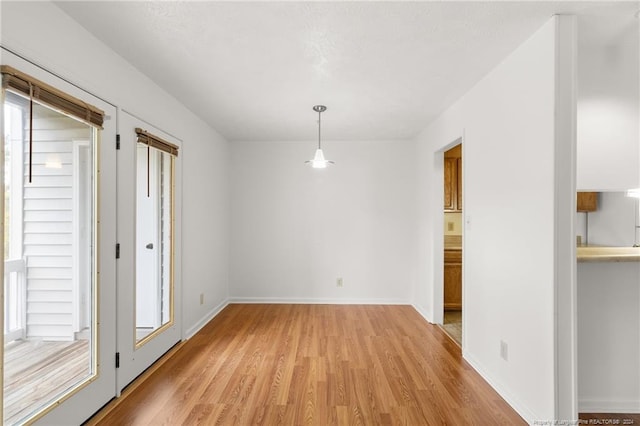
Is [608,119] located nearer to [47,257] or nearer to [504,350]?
[504,350]

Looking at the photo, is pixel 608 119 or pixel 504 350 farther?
pixel 504 350

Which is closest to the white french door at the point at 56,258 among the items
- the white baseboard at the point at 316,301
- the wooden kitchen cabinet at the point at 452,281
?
the white baseboard at the point at 316,301

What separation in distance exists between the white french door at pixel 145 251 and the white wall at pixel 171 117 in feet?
0.61

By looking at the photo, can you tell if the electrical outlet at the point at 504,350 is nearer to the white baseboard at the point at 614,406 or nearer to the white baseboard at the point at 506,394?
the white baseboard at the point at 506,394

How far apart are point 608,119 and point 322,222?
3.62 meters

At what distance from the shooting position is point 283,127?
173 inches

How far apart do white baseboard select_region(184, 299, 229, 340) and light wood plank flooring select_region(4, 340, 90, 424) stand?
154 cm

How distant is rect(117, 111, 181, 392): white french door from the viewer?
249cm

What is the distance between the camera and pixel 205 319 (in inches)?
163

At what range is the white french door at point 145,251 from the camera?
2488mm

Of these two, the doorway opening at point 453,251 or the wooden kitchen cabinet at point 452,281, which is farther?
the wooden kitchen cabinet at point 452,281

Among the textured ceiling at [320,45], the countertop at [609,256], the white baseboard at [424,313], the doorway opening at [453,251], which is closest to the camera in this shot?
the textured ceiling at [320,45]

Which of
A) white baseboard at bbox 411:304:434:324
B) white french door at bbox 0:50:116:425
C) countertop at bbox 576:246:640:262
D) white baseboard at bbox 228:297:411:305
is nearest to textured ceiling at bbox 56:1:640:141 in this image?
white french door at bbox 0:50:116:425

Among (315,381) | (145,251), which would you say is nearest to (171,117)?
(145,251)
